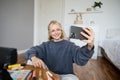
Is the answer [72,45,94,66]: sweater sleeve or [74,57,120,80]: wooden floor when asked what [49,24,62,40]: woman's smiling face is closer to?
[72,45,94,66]: sweater sleeve

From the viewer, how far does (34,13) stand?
5.57 meters

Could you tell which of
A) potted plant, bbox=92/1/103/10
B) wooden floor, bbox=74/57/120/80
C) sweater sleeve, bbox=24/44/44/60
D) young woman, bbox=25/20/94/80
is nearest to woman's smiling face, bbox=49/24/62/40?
young woman, bbox=25/20/94/80

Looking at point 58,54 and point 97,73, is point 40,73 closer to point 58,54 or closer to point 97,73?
point 58,54

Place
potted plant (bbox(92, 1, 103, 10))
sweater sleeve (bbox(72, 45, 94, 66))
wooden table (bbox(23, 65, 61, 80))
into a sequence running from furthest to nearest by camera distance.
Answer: potted plant (bbox(92, 1, 103, 10)) → sweater sleeve (bbox(72, 45, 94, 66)) → wooden table (bbox(23, 65, 61, 80))

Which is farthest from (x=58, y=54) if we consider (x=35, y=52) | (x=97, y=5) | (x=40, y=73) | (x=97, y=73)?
(x=97, y=5)

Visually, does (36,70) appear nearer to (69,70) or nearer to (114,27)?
(69,70)

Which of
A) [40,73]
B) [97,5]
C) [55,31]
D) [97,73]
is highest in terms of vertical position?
[97,5]

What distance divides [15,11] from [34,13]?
3.15 ft

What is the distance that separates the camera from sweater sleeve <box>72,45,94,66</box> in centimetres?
114

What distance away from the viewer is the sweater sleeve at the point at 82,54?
3.75 feet

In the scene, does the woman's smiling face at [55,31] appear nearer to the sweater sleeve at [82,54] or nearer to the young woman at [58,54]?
the young woman at [58,54]

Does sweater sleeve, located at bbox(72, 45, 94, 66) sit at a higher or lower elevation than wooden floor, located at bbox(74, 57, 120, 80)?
higher

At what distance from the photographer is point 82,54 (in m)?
1.20

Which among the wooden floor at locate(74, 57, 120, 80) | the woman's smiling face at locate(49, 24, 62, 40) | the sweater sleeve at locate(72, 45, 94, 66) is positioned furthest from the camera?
the wooden floor at locate(74, 57, 120, 80)
